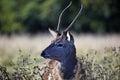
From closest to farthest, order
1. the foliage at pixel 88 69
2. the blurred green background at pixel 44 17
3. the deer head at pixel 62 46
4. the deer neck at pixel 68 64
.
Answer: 1. the foliage at pixel 88 69
2. the deer head at pixel 62 46
3. the deer neck at pixel 68 64
4. the blurred green background at pixel 44 17

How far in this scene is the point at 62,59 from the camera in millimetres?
10242

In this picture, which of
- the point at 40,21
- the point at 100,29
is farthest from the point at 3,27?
the point at 100,29

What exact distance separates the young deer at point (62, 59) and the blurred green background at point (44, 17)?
14264mm

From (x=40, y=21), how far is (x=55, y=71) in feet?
53.6

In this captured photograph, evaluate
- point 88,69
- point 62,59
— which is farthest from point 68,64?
point 88,69

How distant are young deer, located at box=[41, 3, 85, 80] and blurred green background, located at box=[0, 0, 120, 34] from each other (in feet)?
46.8

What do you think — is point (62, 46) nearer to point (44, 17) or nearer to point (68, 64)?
point (68, 64)

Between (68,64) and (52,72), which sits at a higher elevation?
(68,64)

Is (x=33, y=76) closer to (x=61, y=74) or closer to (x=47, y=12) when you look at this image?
(x=61, y=74)

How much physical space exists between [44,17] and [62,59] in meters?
15.5

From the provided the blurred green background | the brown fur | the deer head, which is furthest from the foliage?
the blurred green background

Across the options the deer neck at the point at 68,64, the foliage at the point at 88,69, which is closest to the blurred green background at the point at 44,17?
the deer neck at the point at 68,64

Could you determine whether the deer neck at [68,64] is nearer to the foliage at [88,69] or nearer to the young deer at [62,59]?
the young deer at [62,59]

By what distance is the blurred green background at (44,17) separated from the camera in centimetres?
2514
